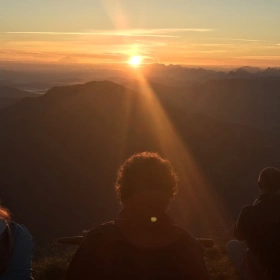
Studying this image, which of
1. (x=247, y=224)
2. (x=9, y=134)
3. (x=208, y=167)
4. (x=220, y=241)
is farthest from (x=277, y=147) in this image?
(x=247, y=224)

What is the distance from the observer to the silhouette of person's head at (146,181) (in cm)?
312

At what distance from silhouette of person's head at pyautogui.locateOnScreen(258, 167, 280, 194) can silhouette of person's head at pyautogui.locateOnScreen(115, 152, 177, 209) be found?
2161 mm

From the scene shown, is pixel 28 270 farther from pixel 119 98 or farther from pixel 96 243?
pixel 119 98

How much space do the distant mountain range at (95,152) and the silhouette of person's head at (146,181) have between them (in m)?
22.6

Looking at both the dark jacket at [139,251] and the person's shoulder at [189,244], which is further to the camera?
the person's shoulder at [189,244]

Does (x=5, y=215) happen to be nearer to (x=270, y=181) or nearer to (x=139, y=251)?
(x=139, y=251)

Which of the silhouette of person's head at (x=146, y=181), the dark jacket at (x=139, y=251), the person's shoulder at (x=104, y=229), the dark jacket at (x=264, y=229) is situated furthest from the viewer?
the dark jacket at (x=264, y=229)

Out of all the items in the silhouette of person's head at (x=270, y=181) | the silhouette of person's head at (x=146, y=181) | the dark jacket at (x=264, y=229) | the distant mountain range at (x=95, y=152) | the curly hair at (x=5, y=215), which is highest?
the silhouette of person's head at (x=146, y=181)

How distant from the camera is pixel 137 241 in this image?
296 cm

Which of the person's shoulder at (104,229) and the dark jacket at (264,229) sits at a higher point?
the person's shoulder at (104,229)

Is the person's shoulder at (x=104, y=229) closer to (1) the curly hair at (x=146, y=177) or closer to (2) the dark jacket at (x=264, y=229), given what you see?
(1) the curly hair at (x=146, y=177)

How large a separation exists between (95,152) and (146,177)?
133ft

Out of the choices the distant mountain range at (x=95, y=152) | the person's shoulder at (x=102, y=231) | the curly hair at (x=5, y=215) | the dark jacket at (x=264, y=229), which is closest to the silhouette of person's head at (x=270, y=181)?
the dark jacket at (x=264, y=229)

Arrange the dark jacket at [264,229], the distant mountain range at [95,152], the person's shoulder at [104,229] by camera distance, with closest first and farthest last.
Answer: the person's shoulder at [104,229] < the dark jacket at [264,229] < the distant mountain range at [95,152]
